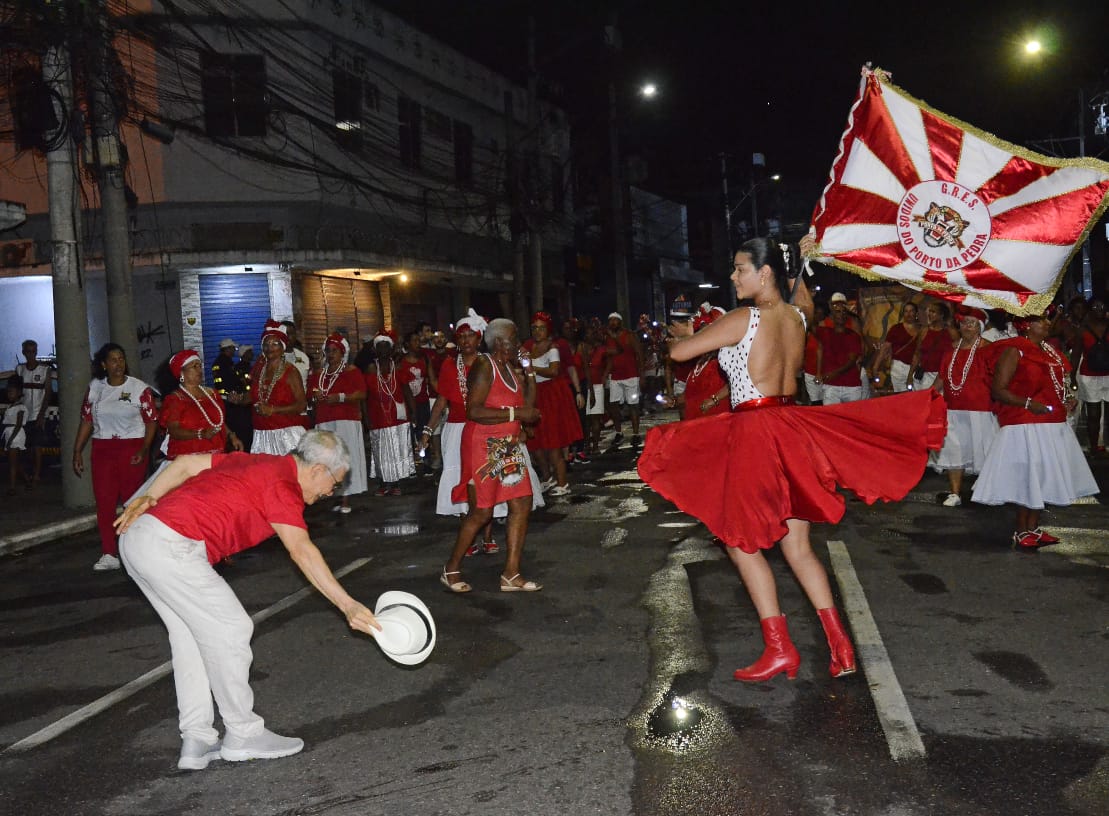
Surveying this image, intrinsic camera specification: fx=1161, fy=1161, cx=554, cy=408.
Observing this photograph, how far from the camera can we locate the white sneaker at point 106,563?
9797 mm

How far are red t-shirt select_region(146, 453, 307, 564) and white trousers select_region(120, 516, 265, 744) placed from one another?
0.20ft

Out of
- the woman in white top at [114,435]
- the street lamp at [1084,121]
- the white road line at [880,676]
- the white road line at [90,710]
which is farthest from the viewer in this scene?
the street lamp at [1084,121]

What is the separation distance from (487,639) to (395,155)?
25020 mm

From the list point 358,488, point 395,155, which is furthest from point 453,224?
point 358,488

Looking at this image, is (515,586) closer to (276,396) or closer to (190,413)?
(190,413)

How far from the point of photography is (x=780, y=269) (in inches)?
225

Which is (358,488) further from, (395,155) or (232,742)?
(395,155)

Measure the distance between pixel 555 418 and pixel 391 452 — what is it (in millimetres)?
2093

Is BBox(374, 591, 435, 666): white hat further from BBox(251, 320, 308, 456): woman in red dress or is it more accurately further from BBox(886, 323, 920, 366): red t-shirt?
BBox(886, 323, 920, 366): red t-shirt

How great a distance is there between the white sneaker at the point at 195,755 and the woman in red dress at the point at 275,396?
22.3 ft

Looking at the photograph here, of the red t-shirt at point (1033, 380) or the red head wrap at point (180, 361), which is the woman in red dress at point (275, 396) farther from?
the red t-shirt at point (1033, 380)

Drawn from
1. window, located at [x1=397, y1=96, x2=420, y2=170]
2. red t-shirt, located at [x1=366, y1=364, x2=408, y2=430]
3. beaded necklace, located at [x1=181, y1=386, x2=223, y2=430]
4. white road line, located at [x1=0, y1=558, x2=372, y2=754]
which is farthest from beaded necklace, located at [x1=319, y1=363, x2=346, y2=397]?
window, located at [x1=397, y1=96, x2=420, y2=170]

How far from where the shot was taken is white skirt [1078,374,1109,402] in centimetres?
1523

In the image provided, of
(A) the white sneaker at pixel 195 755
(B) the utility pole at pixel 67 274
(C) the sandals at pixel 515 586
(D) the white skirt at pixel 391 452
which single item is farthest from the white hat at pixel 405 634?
(B) the utility pole at pixel 67 274
